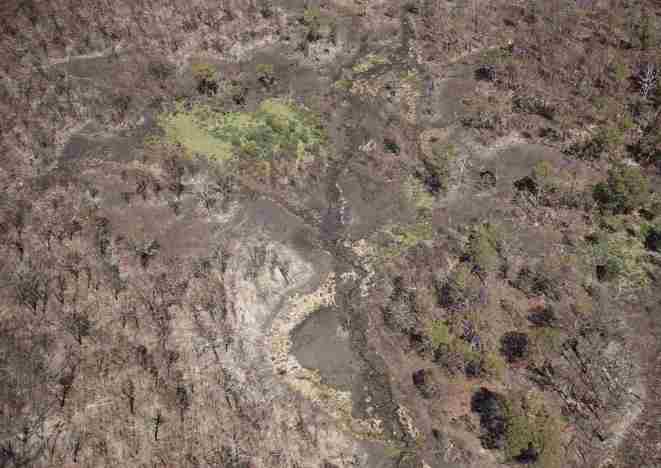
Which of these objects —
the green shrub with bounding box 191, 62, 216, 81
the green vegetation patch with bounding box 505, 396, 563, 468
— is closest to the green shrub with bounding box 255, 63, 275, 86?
the green shrub with bounding box 191, 62, 216, 81

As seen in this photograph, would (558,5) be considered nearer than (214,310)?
No

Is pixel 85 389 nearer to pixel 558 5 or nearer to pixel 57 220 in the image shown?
pixel 57 220

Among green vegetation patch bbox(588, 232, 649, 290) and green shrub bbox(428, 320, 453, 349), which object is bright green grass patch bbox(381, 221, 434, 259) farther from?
green vegetation patch bbox(588, 232, 649, 290)

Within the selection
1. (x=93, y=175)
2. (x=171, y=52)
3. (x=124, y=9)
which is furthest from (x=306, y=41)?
(x=93, y=175)

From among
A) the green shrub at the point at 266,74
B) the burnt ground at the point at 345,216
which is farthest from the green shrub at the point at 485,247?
the green shrub at the point at 266,74

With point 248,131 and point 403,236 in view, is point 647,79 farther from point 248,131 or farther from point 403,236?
point 248,131
